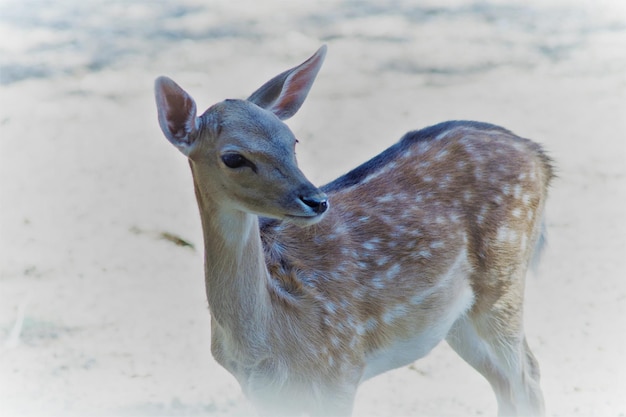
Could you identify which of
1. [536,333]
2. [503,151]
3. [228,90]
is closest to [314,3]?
[228,90]

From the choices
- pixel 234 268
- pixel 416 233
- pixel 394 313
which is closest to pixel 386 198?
pixel 416 233

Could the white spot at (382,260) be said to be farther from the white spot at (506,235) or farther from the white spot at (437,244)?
the white spot at (506,235)

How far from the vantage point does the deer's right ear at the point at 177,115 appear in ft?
12.9

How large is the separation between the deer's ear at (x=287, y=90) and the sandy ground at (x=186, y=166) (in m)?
1.87

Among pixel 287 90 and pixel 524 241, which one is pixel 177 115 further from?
pixel 524 241

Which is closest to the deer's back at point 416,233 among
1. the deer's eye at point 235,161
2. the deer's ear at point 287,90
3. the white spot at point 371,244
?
the white spot at point 371,244

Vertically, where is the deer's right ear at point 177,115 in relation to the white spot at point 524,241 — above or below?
above

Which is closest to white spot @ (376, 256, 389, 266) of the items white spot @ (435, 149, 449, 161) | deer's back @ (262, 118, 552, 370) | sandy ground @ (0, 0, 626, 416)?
deer's back @ (262, 118, 552, 370)

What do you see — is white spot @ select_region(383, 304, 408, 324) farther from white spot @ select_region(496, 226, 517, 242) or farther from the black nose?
the black nose

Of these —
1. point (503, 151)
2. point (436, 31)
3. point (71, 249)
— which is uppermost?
point (503, 151)

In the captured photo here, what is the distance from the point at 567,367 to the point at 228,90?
400 centimetres

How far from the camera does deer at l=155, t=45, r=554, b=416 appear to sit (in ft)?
12.9

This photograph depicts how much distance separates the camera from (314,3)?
1034 centimetres

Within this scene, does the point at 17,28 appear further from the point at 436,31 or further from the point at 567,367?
the point at 567,367
